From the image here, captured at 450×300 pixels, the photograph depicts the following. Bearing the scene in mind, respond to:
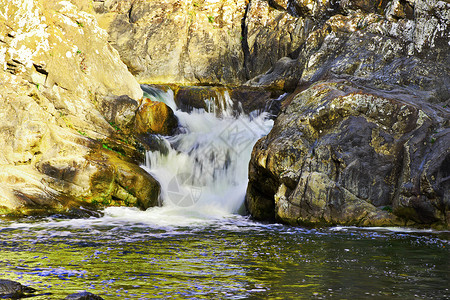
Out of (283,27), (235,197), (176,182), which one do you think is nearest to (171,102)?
(176,182)

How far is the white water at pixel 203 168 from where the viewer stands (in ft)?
49.9

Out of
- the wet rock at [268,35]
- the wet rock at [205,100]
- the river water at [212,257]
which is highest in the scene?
the wet rock at [268,35]

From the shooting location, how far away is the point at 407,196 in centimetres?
1198

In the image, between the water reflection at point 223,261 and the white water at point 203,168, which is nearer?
the water reflection at point 223,261

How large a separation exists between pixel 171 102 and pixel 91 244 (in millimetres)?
11946

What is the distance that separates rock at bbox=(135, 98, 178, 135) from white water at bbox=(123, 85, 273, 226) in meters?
0.54

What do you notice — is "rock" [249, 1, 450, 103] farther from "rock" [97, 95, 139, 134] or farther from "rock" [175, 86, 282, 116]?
"rock" [97, 95, 139, 134]

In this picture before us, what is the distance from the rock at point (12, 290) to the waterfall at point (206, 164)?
8.85m

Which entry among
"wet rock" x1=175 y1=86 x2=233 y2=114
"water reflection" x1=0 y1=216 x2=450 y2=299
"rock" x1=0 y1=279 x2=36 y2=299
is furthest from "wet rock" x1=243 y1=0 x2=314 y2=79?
"rock" x1=0 y1=279 x2=36 y2=299

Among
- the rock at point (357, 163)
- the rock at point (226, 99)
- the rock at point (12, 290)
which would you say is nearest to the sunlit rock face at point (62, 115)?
the rock at point (226, 99)

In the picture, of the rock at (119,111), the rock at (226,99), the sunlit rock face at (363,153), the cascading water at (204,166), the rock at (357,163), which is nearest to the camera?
the rock at (357,163)

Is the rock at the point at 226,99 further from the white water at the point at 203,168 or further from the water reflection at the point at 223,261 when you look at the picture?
the water reflection at the point at 223,261

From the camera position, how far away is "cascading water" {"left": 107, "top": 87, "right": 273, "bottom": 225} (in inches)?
615

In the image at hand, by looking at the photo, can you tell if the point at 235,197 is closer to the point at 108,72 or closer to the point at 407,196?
the point at 407,196
